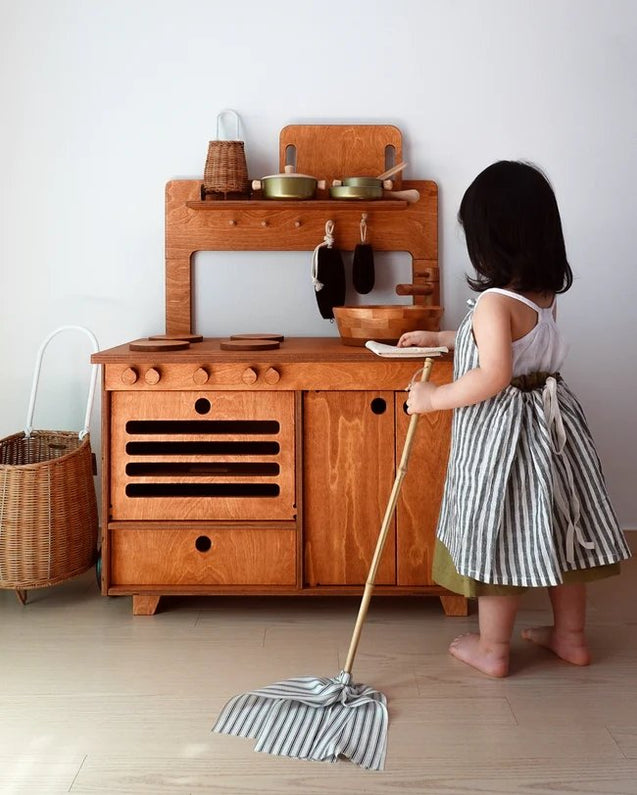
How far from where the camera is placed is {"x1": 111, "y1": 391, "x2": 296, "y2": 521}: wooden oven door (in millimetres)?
2324

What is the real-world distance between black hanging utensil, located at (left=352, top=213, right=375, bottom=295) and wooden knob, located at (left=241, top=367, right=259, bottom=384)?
1.83ft

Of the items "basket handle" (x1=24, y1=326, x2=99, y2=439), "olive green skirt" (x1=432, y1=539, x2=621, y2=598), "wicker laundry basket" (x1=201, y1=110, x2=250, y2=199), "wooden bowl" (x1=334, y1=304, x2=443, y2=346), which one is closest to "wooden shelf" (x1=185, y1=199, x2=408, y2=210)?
"wicker laundry basket" (x1=201, y1=110, x2=250, y2=199)

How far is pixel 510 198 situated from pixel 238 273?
110 cm

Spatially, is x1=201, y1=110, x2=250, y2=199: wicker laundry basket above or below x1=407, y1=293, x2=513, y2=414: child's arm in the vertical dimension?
above

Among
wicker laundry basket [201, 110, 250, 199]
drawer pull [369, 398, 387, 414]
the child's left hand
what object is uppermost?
wicker laundry basket [201, 110, 250, 199]

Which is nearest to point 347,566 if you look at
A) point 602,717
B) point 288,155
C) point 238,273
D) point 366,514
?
point 366,514

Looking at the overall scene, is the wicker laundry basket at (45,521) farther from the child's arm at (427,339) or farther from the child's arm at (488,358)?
the child's arm at (488,358)

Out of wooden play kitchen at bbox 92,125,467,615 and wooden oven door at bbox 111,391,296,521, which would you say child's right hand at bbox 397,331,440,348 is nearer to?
wooden play kitchen at bbox 92,125,467,615

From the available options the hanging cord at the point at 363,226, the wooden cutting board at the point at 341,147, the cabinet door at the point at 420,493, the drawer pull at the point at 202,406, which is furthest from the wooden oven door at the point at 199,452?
the wooden cutting board at the point at 341,147

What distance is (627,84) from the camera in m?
2.72

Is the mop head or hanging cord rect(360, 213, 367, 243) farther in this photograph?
hanging cord rect(360, 213, 367, 243)

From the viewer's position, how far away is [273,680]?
78.1 inches

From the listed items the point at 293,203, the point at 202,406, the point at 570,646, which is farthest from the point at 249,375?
the point at 570,646

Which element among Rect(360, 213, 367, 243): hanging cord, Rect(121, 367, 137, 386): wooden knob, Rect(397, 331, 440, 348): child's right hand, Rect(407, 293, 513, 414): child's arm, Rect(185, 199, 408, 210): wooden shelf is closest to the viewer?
Rect(407, 293, 513, 414): child's arm
